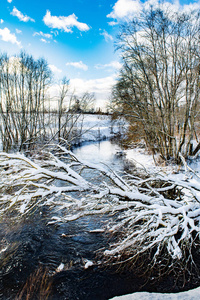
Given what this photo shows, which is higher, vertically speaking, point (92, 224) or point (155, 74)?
point (155, 74)

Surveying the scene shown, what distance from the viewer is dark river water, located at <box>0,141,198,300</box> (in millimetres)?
3774

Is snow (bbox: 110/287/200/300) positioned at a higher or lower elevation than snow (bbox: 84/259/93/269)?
higher

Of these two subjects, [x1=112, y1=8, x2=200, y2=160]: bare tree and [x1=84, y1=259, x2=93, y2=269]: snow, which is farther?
[x1=112, y1=8, x2=200, y2=160]: bare tree

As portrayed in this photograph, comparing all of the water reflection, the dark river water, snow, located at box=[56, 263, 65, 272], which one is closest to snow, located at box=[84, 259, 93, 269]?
the dark river water

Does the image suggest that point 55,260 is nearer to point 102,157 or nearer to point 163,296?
Answer: point 163,296

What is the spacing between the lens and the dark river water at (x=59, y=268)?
3774 millimetres

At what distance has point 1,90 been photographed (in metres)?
14.5

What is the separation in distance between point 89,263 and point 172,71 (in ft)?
36.6

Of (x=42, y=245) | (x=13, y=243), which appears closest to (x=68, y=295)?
(x=42, y=245)

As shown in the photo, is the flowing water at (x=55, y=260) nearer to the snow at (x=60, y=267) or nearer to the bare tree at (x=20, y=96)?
the snow at (x=60, y=267)

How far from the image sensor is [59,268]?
14.3 feet

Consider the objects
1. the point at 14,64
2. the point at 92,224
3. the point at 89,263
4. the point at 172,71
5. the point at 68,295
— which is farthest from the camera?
the point at 14,64

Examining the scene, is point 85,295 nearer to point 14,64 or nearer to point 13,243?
point 13,243

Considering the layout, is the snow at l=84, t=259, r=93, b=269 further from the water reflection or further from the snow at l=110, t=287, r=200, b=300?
the water reflection
